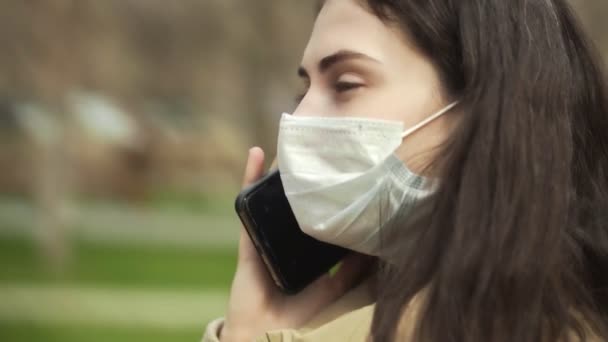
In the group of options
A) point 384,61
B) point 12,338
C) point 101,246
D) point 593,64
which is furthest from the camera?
point 101,246

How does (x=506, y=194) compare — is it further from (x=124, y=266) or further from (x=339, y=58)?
(x=124, y=266)

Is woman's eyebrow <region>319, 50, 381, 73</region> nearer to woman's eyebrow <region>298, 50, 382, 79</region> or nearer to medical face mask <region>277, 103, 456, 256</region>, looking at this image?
woman's eyebrow <region>298, 50, 382, 79</region>

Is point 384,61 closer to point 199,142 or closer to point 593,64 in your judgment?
point 593,64

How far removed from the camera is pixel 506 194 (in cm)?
150

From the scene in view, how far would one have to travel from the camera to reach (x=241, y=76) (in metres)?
5.27

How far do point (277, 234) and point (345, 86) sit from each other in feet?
1.23

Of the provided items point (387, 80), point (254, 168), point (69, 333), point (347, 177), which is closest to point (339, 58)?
point (387, 80)

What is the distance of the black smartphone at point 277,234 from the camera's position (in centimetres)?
187

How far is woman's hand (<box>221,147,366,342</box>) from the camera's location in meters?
1.86

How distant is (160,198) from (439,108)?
3741 millimetres

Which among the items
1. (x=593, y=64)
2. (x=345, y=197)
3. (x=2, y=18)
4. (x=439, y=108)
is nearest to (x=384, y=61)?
(x=439, y=108)

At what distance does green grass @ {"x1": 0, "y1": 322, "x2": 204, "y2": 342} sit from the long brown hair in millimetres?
3364

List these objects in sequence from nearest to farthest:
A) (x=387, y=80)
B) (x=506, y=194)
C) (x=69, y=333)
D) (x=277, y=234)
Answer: (x=506, y=194) < (x=387, y=80) < (x=277, y=234) < (x=69, y=333)

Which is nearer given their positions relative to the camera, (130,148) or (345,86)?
(345,86)
